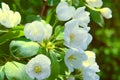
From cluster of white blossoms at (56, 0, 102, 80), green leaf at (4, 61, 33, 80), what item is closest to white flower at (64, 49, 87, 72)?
cluster of white blossoms at (56, 0, 102, 80)

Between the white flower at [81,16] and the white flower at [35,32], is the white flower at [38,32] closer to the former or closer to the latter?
the white flower at [35,32]

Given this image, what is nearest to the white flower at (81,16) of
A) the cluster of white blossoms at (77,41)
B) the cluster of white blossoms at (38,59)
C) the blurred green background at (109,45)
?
the cluster of white blossoms at (77,41)

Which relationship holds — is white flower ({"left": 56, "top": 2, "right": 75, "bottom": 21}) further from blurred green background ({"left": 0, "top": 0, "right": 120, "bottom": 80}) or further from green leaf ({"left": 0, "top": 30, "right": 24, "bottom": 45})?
blurred green background ({"left": 0, "top": 0, "right": 120, "bottom": 80})

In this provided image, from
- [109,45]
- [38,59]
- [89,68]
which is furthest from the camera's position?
[109,45]

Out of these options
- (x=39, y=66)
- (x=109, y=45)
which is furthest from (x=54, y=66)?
(x=109, y=45)

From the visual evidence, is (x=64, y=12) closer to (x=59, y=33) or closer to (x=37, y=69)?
(x=59, y=33)

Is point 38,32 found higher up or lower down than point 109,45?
higher up

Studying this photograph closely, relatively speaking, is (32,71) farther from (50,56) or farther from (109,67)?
(109,67)
